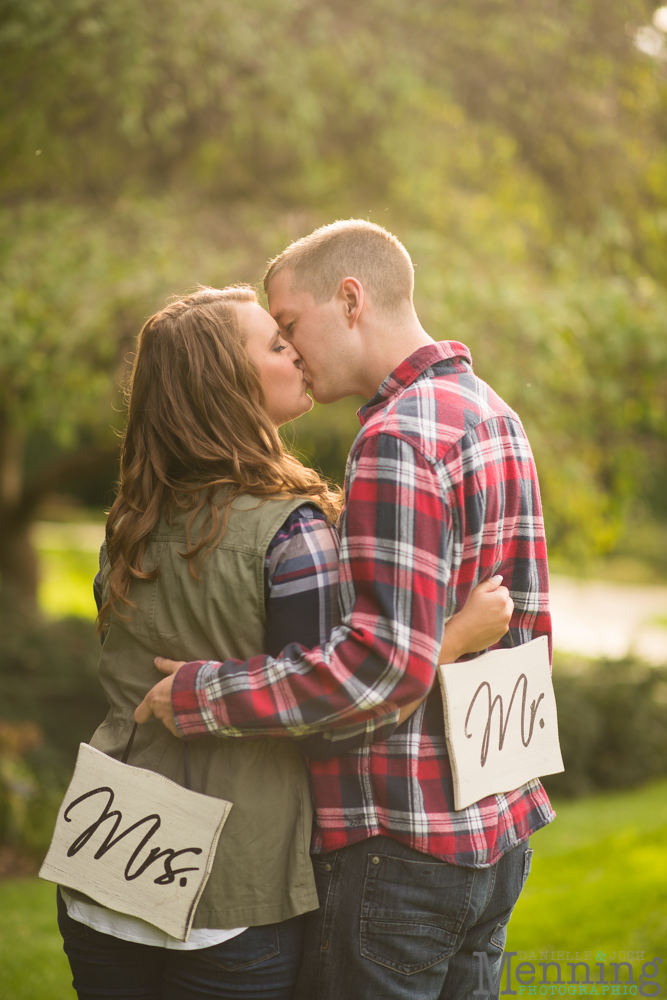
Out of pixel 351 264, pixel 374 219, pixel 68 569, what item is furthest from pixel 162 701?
pixel 68 569

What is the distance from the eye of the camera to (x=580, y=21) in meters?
4.89

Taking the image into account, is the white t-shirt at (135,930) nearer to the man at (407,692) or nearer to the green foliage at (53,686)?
the man at (407,692)

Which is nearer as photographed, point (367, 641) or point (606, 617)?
point (367, 641)

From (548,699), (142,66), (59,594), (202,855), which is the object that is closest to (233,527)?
(202,855)

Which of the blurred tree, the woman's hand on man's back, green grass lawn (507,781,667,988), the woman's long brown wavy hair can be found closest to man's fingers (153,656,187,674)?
the woman's hand on man's back

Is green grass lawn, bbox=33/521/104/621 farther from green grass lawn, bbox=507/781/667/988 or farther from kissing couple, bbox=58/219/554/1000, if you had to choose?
kissing couple, bbox=58/219/554/1000

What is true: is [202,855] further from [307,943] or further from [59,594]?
[59,594]

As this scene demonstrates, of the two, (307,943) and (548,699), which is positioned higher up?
(548,699)

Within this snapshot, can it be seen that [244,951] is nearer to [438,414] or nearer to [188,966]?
[188,966]

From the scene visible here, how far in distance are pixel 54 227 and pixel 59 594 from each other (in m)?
11.8

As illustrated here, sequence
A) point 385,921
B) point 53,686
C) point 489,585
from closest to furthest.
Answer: point 385,921 → point 489,585 → point 53,686

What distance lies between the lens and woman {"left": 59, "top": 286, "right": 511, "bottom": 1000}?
1.41m

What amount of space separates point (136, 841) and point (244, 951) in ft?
0.85

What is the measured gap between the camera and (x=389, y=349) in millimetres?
1638
